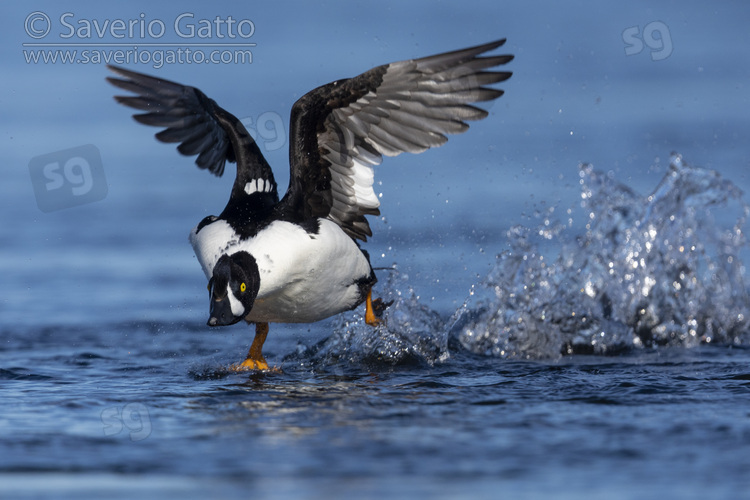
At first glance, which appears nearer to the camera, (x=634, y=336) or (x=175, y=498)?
(x=175, y=498)

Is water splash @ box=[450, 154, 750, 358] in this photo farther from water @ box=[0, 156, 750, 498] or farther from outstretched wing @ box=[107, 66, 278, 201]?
outstretched wing @ box=[107, 66, 278, 201]

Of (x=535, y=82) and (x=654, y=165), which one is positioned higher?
(x=535, y=82)

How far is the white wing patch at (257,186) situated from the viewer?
24.6 ft

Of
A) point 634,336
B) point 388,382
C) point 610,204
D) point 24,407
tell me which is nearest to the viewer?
point 24,407

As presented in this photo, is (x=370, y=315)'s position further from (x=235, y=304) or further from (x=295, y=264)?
(x=235, y=304)

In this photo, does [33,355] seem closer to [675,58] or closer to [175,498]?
[175,498]

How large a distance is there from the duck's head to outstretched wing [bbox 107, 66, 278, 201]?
1.25 metres

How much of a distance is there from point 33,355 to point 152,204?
5.02 meters

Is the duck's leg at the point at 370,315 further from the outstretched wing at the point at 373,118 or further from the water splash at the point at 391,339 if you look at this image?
the outstretched wing at the point at 373,118

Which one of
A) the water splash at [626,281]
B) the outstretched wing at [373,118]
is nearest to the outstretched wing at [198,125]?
the outstretched wing at [373,118]

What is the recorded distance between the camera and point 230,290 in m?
6.21

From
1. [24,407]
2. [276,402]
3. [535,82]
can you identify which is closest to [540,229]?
[276,402]

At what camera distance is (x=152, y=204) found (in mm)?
→ 12680

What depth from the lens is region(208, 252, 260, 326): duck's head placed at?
6.17 m
